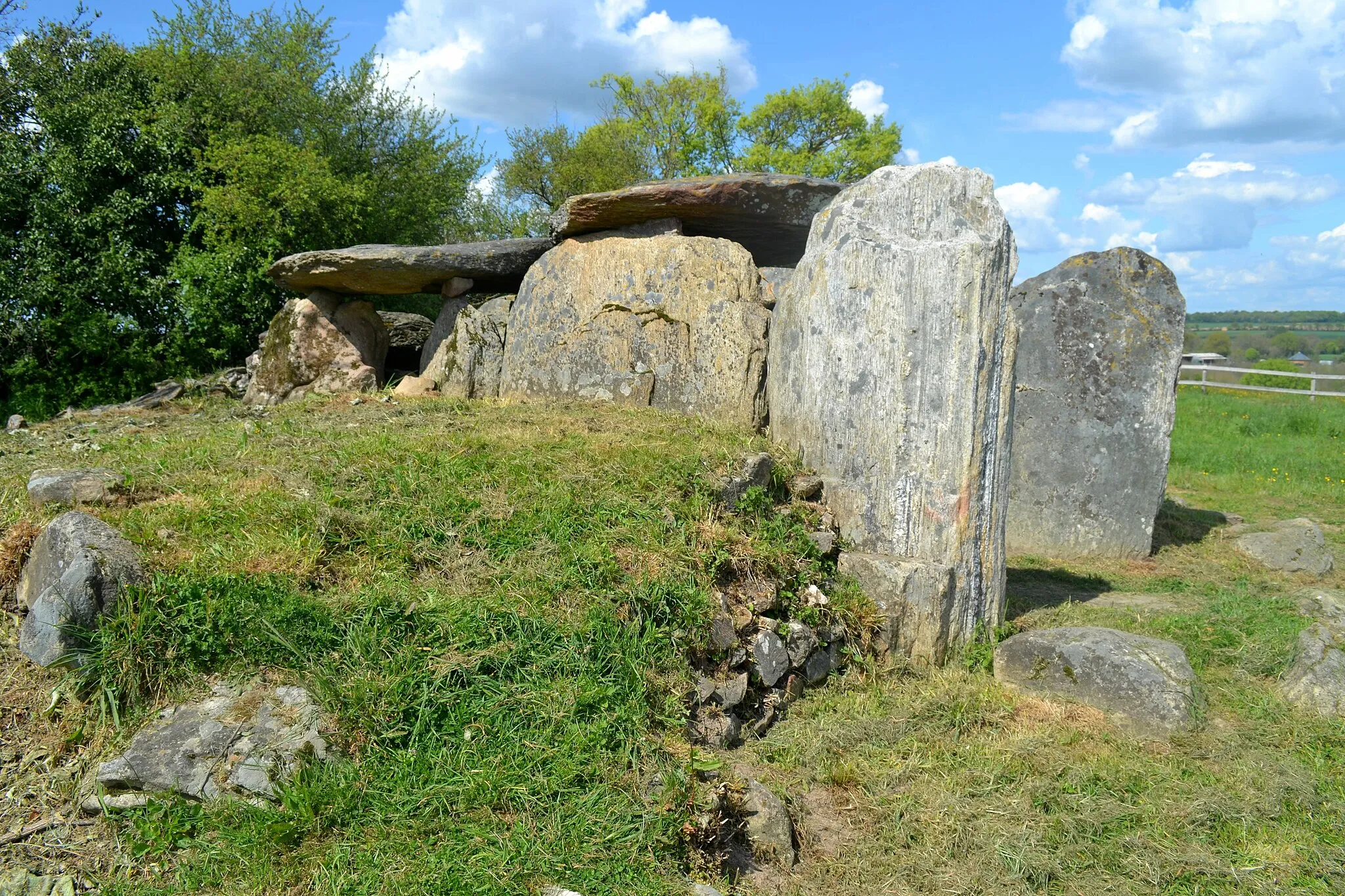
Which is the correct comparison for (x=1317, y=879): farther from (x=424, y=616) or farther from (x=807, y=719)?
(x=424, y=616)

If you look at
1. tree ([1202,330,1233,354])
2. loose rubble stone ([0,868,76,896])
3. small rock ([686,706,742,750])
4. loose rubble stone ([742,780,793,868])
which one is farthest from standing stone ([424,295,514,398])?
tree ([1202,330,1233,354])

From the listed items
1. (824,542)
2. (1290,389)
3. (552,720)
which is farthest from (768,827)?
(1290,389)

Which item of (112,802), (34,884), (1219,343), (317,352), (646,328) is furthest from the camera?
(1219,343)

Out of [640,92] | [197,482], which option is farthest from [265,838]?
[640,92]

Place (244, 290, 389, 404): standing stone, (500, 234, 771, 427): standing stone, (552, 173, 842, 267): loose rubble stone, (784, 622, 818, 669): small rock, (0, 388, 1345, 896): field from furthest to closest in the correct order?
1. (244, 290, 389, 404): standing stone
2. (552, 173, 842, 267): loose rubble stone
3. (500, 234, 771, 427): standing stone
4. (784, 622, 818, 669): small rock
5. (0, 388, 1345, 896): field

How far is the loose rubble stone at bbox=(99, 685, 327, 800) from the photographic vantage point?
372 centimetres

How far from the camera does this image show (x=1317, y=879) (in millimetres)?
3805

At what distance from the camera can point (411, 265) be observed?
9070 millimetres

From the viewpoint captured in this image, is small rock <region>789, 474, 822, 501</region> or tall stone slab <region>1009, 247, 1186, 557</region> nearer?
small rock <region>789, 474, 822, 501</region>

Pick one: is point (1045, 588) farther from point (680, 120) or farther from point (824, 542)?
point (680, 120)

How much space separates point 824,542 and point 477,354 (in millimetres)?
4397

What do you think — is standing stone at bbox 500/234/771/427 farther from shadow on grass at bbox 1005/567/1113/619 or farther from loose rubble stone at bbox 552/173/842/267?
shadow on grass at bbox 1005/567/1113/619

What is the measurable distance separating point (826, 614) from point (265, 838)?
3.08 m

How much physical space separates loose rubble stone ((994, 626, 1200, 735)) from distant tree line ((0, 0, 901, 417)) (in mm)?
9841
